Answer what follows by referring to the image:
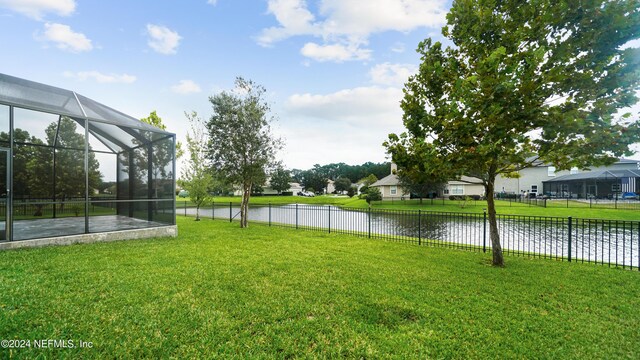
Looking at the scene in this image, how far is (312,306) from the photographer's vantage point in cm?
397

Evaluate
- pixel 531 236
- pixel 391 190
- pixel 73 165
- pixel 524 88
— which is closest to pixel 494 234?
pixel 524 88

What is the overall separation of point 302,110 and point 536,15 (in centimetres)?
1888

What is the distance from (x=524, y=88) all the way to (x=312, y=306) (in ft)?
18.5

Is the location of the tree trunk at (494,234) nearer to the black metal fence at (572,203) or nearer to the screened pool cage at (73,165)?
the screened pool cage at (73,165)

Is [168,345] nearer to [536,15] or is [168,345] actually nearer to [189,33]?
[536,15]

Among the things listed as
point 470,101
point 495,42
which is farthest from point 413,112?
point 495,42

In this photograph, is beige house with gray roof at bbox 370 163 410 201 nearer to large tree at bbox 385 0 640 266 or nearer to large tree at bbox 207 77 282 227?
large tree at bbox 207 77 282 227

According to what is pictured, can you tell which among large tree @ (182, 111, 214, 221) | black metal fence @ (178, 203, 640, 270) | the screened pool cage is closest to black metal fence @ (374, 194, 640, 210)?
black metal fence @ (178, 203, 640, 270)

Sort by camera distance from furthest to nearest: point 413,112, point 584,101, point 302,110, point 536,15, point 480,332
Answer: point 302,110 → point 413,112 → point 536,15 → point 584,101 → point 480,332

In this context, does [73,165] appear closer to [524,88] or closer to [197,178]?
[197,178]

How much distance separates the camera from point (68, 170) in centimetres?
1278

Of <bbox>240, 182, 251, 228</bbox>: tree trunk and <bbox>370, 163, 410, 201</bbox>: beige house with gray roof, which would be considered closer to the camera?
<bbox>240, 182, 251, 228</bbox>: tree trunk

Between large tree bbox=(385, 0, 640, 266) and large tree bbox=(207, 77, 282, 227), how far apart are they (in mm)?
8327

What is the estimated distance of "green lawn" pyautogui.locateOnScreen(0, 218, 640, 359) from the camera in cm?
296
